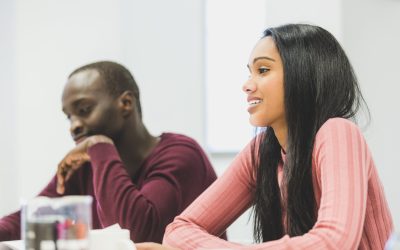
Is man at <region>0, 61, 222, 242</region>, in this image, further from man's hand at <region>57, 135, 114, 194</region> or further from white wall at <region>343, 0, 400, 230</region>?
white wall at <region>343, 0, 400, 230</region>

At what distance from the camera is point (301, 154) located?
1256 millimetres

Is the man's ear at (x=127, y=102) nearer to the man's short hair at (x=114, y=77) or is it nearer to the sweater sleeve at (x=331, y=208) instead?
the man's short hair at (x=114, y=77)

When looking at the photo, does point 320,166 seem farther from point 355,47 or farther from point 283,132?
point 355,47

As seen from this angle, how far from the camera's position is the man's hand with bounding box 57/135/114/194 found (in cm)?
171

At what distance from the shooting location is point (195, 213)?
139 centimetres

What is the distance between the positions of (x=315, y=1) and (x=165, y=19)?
0.89 meters

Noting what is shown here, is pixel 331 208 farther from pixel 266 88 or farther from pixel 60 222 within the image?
pixel 60 222

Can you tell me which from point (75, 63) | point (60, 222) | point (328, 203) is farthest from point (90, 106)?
point (75, 63)

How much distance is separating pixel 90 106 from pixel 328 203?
2.72ft

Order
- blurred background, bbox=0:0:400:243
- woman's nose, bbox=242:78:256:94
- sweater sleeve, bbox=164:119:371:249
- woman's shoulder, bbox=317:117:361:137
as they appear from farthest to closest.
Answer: blurred background, bbox=0:0:400:243
woman's nose, bbox=242:78:256:94
woman's shoulder, bbox=317:117:361:137
sweater sleeve, bbox=164:119:371:249

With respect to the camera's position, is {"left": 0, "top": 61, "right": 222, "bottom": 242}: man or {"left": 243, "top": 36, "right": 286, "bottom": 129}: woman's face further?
{"left": 0, "top": 61, "right": 222, "bottom": 242}: man

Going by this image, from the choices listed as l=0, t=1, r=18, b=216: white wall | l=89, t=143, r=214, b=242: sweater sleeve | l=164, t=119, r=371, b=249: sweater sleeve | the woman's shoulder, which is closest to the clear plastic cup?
l=164, t=119, r=371, b=249: sweater sleeve

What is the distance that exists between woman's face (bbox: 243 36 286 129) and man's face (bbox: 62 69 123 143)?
1.77ft

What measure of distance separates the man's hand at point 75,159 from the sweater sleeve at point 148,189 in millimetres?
32
